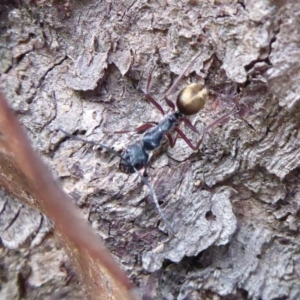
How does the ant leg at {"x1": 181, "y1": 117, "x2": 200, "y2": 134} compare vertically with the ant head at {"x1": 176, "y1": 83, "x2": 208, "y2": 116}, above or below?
below

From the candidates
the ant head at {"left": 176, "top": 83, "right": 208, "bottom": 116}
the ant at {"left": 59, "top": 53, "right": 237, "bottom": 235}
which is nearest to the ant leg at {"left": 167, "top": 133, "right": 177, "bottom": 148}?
the ant at {"left": 59, "top": 53, "right": 237, "bottom": 235}

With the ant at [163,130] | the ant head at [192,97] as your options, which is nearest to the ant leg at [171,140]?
the ant at [163,130]

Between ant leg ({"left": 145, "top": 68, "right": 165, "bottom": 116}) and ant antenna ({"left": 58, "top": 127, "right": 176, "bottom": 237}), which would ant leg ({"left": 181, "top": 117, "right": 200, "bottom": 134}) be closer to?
ant leg ({"left": 145, "top": 68, "right": 165, "bottom": 116})

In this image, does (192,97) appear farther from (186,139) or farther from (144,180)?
(144,180)

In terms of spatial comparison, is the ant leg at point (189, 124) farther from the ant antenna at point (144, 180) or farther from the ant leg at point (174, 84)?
the ant antenna at point (144, 180)

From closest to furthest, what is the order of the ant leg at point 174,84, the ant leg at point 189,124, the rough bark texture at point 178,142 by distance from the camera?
the rough bark texture at point 178,142 < the ant leg at point 174,84 < the ant leg at point 189,124

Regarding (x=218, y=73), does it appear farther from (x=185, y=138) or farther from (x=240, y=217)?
(x=240, y=217)

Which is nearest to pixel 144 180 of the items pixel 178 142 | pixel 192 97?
pixel 178 142
